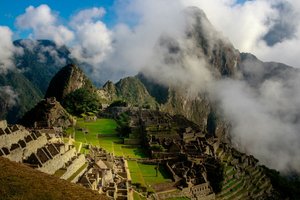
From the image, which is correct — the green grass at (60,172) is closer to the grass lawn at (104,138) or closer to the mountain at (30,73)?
the grass lawn at (104,138)

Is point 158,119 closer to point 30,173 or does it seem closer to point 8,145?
point 8,145

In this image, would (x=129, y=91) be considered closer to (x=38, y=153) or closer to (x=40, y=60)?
(x=40, y=60)

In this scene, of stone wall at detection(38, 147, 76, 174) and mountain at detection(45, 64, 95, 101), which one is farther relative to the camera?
mountain at detection(45, 64, 95, 101)

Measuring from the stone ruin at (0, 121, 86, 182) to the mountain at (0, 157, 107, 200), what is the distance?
7991 millimetres

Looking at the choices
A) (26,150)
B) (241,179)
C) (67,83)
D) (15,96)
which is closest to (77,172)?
(26,150)

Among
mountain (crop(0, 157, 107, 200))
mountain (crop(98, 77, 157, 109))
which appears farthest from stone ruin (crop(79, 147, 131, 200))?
mountain (crop(98, 77, 157, 109))

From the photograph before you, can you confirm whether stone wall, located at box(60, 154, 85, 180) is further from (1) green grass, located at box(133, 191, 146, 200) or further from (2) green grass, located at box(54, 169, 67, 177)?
(1) green grass, located at box(133, 191, 146, 200)

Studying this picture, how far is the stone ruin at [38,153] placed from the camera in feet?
122

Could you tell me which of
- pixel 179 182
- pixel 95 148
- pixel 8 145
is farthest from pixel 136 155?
pixel 8 145

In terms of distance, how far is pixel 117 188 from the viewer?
4238 cm

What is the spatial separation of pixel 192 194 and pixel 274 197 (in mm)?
26682

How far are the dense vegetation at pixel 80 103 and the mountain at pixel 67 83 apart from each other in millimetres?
10860

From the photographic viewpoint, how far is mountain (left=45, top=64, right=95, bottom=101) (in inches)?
4537

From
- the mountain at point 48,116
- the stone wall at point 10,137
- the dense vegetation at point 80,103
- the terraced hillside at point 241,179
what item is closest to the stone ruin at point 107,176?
the stone wall at point 10,137
